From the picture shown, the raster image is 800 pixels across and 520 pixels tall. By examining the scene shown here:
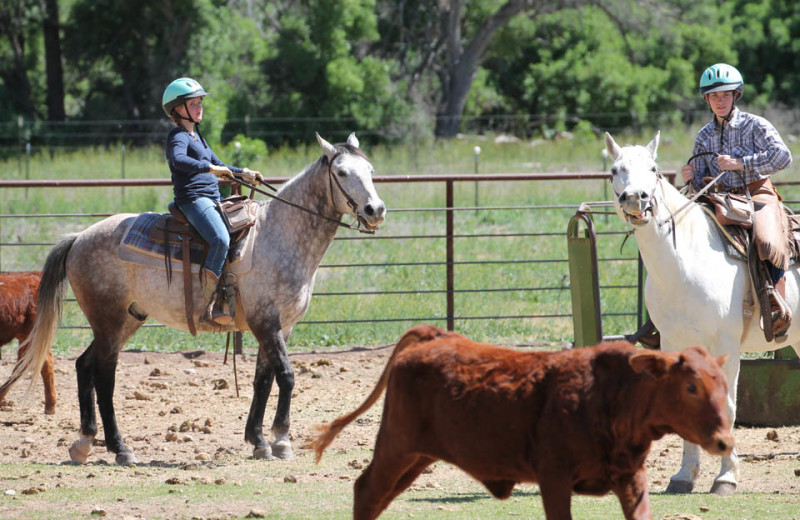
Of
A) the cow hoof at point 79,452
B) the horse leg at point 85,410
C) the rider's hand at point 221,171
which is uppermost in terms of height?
the rider's hand at point 221,171

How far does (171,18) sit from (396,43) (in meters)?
7.39

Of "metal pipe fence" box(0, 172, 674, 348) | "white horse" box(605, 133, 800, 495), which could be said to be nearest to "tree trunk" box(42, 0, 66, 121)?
→ "metal pipe fence" box(0, 172, 674, 348)

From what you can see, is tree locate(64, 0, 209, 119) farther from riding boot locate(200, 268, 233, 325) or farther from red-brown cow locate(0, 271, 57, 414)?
riding boot locate(200, 268, 233, 325)

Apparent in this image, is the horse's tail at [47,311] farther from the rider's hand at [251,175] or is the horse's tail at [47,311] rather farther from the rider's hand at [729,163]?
the rider's hand at [729,163]

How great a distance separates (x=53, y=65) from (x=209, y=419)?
23.2 meters

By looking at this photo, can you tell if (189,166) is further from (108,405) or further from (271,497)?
(271,497)

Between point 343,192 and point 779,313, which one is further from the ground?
point 343,192

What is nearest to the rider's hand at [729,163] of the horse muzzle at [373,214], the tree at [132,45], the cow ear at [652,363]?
the horse muzzle at [373,214]

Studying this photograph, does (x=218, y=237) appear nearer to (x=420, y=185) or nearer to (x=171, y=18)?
(x=420, y=185)

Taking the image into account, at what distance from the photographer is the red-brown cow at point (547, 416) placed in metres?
3.59

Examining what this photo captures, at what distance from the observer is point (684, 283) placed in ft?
18.8

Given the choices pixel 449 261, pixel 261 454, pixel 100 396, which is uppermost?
pixel 449 261

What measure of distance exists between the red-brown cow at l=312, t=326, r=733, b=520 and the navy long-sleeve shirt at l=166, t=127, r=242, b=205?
116 inches

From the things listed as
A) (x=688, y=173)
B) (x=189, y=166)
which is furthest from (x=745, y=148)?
(x=189, y=166)
